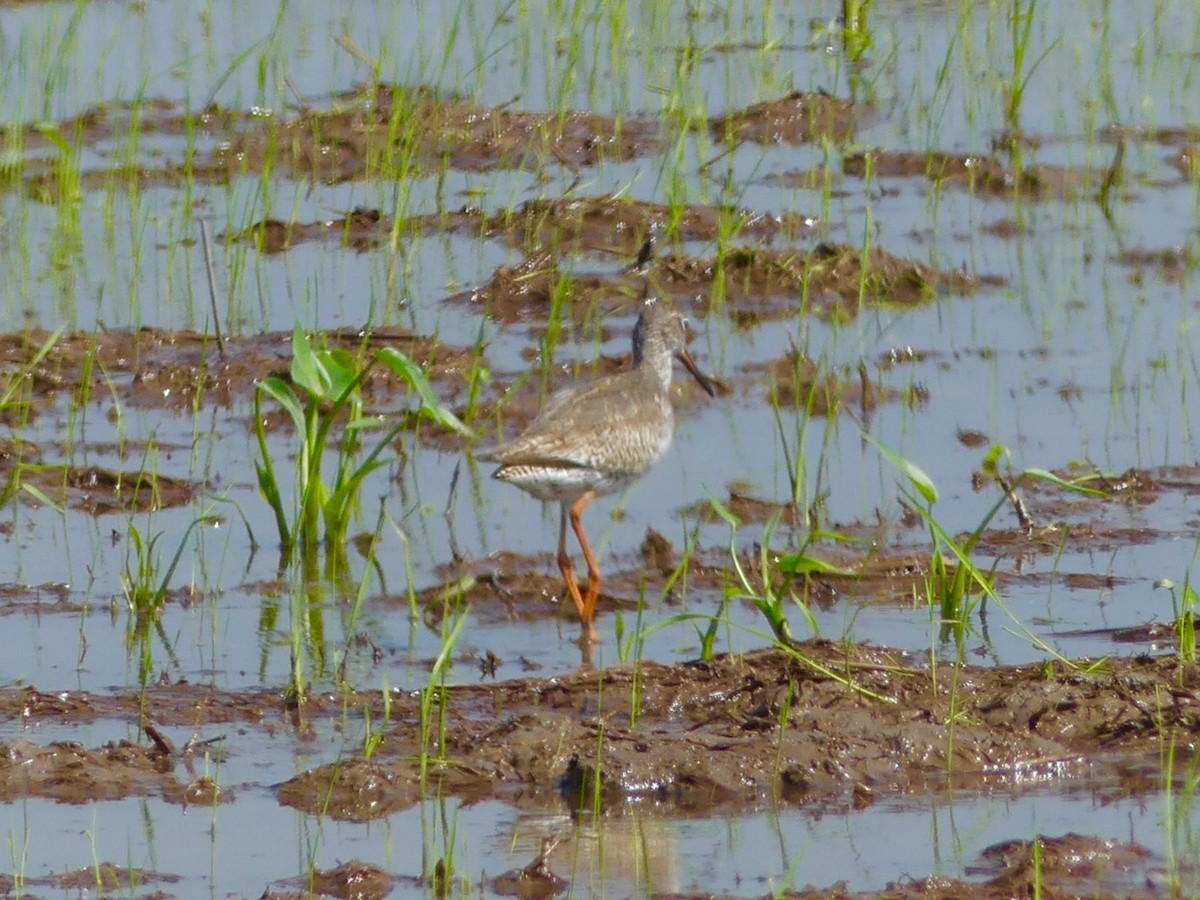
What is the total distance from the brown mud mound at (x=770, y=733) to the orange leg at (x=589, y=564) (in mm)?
880

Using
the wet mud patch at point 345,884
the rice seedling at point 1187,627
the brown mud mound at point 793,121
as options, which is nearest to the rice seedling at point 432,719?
the wet mud patch at point 345,884

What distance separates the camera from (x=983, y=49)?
1373 centimetres

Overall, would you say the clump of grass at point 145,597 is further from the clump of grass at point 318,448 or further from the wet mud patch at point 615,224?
the wet mud patch at point 615,224

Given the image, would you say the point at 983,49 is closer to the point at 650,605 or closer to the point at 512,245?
the point at 512,245

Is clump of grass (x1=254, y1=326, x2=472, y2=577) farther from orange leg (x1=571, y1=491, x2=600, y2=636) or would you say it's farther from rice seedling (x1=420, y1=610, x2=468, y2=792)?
rice seedling (x1=420, y1=610, x2=468, y2=792)

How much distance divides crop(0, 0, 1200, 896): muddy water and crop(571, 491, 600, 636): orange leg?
0.08 meters

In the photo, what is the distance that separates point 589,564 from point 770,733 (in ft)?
6.00

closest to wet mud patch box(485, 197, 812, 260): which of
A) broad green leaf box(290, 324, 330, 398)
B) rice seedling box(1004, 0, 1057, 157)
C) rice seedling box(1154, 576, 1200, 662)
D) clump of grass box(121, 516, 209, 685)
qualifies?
rice seedling box(1004, 0, 1057, 157)

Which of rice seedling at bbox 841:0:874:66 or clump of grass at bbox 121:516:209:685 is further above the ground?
rice seedling at bbox 841:0:874:66

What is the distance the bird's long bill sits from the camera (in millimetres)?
9000

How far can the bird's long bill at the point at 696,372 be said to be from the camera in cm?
900

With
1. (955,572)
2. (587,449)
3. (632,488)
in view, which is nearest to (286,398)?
(587,449)

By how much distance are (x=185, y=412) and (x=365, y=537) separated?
160 centimetres

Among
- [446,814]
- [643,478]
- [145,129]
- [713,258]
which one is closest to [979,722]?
[446,814]
